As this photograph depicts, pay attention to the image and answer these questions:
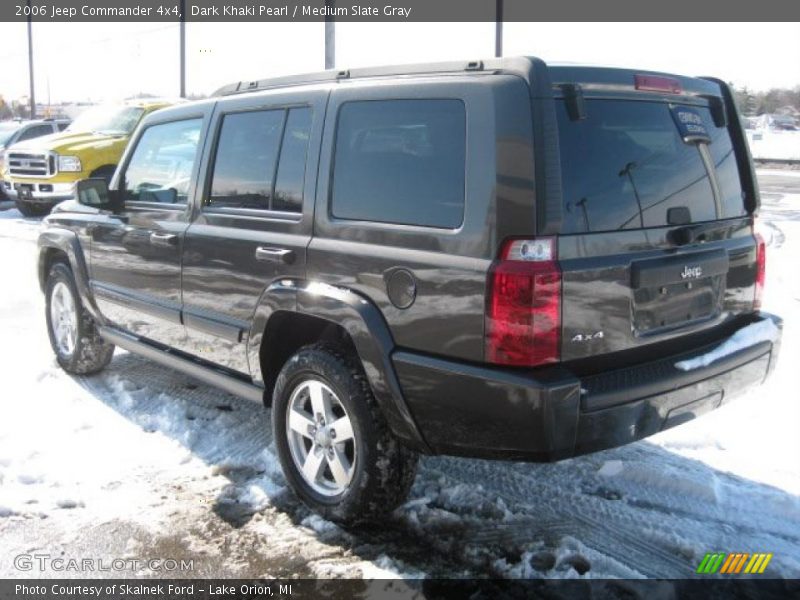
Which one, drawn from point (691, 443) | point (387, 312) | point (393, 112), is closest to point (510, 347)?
point (387, 312)

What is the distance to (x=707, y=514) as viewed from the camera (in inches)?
141

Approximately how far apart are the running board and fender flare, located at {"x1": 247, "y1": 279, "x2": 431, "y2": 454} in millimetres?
724

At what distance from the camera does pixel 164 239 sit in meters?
4.41

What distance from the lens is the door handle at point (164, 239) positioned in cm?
435

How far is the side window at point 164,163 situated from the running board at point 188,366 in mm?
911

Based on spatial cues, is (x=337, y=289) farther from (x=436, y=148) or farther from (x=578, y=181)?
(x=578, y=181)

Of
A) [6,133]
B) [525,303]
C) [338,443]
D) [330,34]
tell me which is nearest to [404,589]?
[338,443]

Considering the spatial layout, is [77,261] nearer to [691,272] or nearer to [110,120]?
[691,272]

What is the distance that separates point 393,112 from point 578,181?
0.88 m

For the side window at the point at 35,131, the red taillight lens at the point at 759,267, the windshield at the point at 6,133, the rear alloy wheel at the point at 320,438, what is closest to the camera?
the rear alloy wheel at the point at 320,438

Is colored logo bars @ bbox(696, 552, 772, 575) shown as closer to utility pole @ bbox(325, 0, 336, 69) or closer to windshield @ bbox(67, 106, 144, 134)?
windshield @ bbox(67, 106, 144, 134)

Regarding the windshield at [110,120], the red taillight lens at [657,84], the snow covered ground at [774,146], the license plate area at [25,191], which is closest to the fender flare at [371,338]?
the red taillight lens at [657,84]

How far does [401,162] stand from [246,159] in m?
1.19

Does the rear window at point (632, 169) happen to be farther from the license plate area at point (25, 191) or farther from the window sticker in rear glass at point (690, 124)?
the license plate area at point (25, 191)
